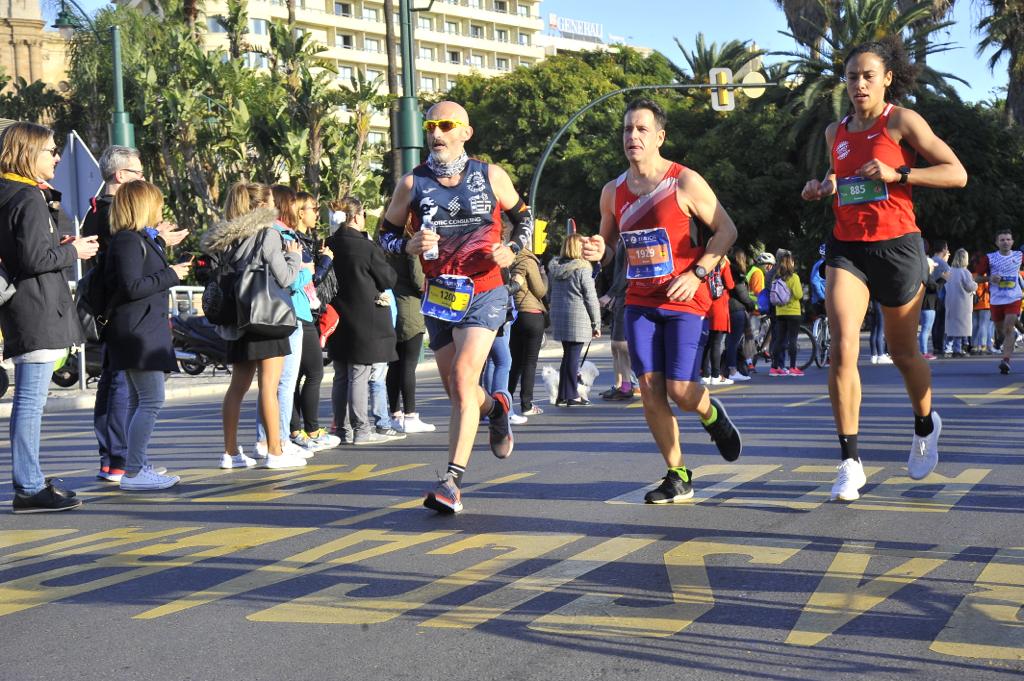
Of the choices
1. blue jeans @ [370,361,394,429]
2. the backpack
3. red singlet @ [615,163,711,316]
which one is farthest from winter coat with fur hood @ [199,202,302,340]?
the backpack

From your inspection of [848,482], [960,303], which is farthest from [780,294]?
[848,482]

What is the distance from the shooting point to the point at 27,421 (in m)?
7.29

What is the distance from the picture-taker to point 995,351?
78.8 feet

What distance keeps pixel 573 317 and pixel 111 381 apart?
596 centimetres

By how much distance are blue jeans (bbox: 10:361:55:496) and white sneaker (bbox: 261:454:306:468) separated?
1.89m

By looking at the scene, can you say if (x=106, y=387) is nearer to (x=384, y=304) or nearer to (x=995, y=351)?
(x=384, y=304)

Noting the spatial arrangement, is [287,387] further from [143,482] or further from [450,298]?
[450,298]

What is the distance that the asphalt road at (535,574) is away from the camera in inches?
161

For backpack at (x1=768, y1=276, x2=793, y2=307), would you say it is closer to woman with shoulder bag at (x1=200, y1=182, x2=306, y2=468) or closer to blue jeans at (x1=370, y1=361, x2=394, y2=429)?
blue jeans at (x1=370, y1=361, x2=394, y2=429)

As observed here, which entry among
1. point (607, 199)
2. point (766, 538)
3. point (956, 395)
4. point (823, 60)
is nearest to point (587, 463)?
point (607, 199)

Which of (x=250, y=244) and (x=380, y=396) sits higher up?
(x=250, y=244)

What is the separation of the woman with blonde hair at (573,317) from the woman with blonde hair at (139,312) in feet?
19.3

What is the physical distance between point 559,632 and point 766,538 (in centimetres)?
176

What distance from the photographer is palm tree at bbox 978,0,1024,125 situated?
44656 mm
